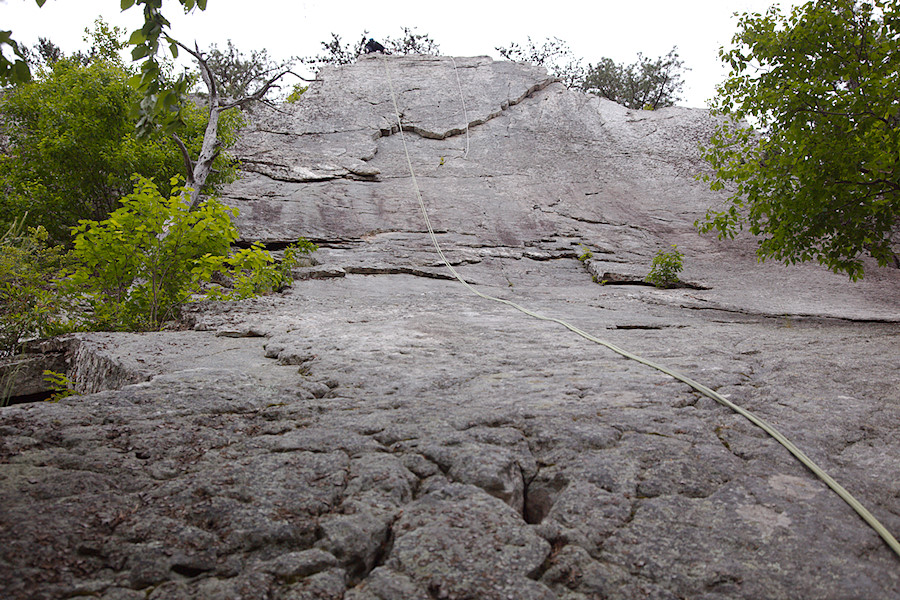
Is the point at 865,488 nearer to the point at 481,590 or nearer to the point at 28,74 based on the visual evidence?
the point at 481,590

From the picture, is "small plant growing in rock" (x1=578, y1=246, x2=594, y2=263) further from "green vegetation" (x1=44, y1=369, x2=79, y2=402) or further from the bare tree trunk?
"green vegetation" (x1=44, y1=369, x2=79, y2=402)

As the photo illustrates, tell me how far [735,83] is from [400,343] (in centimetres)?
598

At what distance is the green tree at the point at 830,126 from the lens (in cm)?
545

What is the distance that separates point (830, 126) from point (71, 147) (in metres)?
11.7

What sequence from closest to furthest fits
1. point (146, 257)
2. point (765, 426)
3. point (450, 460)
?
point (450, 460) → point (765, 426) → point (146, 257)

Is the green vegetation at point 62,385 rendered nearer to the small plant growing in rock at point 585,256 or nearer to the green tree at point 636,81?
the small plant growing in rock at point 585,256

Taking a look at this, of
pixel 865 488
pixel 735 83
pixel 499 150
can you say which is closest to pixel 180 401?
pixel 865 488

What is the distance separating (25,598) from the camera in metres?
1.23

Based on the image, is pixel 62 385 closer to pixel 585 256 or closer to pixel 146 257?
pixel 146 257

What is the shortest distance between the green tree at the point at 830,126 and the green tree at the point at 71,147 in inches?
344

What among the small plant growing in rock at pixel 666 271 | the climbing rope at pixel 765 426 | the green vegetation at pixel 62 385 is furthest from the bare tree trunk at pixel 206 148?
the small plant growing in rock at pixel 666 271

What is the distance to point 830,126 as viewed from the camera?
19.1 ft

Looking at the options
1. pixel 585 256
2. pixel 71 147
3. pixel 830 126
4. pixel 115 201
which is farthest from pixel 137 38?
pixel 115 201

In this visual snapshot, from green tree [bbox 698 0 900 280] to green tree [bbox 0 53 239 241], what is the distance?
8.74 metres
